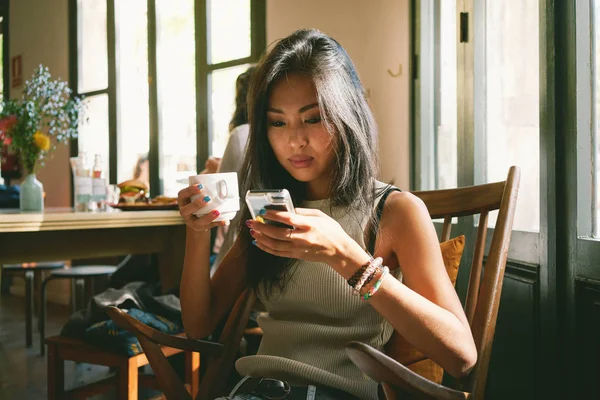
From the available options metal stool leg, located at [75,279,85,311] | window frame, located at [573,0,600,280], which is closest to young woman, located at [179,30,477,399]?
window frame, located at [573,0,600,280]

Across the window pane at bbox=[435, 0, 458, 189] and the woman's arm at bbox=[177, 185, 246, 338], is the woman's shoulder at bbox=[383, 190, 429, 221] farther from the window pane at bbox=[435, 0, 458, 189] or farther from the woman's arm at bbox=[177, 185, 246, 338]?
the window pane at bbox=[435, 0, 458, 189]

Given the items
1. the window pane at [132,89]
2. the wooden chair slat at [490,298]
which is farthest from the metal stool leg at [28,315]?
the wooden chair slat at [490,298]

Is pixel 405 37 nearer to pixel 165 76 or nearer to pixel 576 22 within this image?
pixel 576 22

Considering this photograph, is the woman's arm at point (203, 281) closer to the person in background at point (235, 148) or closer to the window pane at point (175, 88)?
the person in background at point (235, 148)

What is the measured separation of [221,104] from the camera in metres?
3.92

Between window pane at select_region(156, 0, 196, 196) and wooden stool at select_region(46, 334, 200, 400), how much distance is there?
2130 millimetres

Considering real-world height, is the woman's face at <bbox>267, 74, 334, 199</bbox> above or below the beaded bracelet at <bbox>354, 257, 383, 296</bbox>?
above

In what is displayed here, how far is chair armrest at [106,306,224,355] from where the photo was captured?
3.68ft

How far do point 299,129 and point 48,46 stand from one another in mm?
5338

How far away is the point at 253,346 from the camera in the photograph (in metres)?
2.16

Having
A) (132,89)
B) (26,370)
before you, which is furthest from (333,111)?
(132,89)

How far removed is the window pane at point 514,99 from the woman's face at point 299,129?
2.35ft

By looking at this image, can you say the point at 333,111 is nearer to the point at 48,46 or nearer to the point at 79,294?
the point at 79,294

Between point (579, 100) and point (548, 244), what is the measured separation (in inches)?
14.1
